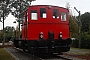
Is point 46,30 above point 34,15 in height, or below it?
below

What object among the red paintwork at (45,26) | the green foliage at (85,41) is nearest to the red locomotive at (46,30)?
the red paintwork at (45,26)

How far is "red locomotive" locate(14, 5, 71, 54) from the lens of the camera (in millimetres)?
14320

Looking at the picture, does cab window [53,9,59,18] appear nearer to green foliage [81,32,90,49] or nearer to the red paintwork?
the red paintwork

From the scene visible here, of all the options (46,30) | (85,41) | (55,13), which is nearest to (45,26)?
(46,30)

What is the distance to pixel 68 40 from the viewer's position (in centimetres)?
1502

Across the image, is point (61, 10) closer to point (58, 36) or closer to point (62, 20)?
point (62, 20)

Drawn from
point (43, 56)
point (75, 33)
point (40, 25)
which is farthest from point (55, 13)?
point (75, 33)

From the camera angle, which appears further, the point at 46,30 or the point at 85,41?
the point at 85,41

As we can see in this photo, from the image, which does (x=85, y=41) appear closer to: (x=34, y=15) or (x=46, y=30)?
(x=46, y=30)

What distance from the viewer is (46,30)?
14.8 meters

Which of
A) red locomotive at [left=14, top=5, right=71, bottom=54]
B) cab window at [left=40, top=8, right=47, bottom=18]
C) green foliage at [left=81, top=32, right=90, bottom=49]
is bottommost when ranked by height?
green foliage at [left=81, top=32, right=90, bottom=49]

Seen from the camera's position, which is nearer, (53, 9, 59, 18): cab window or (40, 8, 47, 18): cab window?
(40, 8, 47, 18): cab window

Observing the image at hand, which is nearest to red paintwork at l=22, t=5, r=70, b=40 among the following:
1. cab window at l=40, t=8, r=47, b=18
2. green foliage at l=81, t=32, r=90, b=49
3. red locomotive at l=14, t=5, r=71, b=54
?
red locomotive at l=14, t=5, r=71, b=54

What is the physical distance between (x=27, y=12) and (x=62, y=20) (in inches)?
107
